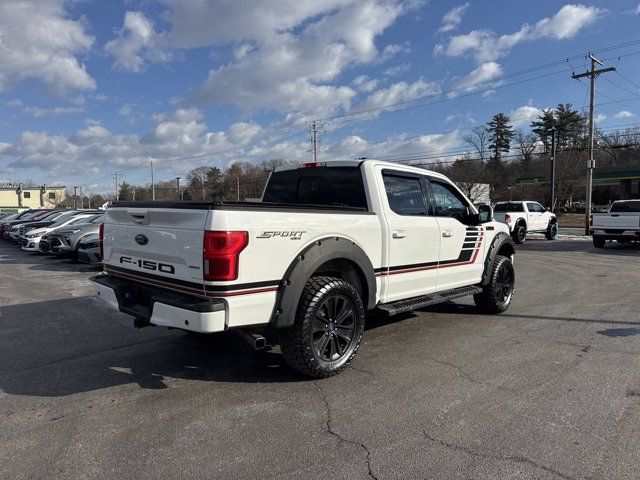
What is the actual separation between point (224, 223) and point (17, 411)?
2.20 metres

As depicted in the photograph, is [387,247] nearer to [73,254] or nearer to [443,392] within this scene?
[443,392]

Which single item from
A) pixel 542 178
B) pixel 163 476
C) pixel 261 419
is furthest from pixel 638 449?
pixel 542 178

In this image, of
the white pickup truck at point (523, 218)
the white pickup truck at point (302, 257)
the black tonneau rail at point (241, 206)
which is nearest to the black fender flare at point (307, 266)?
the white pickup truck at point (302, 257)

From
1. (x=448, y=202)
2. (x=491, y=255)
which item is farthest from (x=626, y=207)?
(x=448, y=202)

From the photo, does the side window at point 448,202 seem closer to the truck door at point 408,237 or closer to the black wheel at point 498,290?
the truck door at point 408,237

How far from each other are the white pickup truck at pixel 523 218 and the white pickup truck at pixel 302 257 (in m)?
16.3

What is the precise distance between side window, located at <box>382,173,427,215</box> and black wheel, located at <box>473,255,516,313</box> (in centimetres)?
194

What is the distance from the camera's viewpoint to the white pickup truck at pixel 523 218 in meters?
21.1

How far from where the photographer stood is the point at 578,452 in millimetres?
2959

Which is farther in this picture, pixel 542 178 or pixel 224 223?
pixel 542 178

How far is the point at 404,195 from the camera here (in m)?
5.23

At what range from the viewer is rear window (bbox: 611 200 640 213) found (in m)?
17.2

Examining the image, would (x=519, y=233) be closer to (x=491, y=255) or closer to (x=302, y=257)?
(x=491, y=255)

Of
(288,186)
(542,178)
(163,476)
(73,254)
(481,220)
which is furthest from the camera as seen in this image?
(542,178)
